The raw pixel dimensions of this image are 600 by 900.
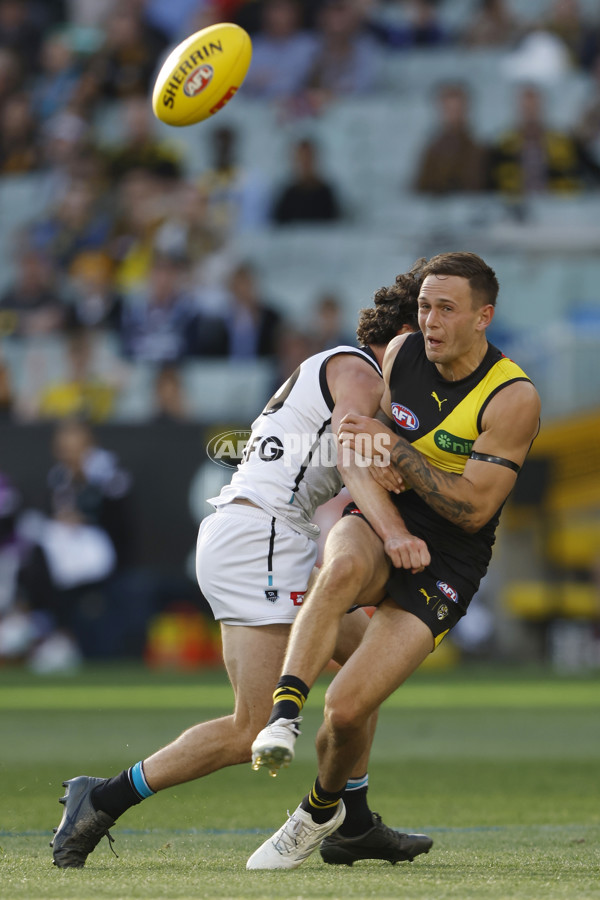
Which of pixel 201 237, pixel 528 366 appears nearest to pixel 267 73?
pixel 201 237

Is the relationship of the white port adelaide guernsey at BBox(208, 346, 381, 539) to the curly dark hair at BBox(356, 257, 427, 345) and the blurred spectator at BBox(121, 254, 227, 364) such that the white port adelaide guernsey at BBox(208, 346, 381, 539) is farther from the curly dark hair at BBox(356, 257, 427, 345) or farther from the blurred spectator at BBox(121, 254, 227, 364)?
the blurred spectator at BBox(121, 254, 227, 364)

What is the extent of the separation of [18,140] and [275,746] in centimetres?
1766

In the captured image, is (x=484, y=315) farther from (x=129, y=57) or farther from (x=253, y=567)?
(x=129, y=57)

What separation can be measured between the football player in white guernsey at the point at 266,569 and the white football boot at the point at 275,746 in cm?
52

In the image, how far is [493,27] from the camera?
22.0m

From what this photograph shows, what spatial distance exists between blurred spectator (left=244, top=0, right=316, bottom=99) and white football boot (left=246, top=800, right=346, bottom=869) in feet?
54.3

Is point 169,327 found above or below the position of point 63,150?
below

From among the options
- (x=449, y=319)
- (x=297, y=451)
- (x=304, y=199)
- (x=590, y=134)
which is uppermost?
(x=590, y=134)

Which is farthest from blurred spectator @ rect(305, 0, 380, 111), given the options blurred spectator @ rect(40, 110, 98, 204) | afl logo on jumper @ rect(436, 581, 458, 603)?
afl logo on jumper @ rect(436, 581, 458, 603)

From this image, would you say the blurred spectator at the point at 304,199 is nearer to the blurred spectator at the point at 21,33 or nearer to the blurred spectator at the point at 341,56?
the blurred spectator at the point at 341,56

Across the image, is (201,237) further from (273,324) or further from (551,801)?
(551,801)

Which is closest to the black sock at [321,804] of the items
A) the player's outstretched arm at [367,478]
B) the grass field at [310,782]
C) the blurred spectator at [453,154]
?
the grass field at [310,782]

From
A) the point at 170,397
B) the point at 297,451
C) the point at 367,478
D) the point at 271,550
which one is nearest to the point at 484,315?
the point at 367,478

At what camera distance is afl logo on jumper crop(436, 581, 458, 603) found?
5.80 metres
